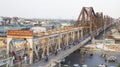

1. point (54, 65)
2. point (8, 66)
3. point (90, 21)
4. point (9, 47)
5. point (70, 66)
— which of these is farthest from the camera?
point (90, 21)

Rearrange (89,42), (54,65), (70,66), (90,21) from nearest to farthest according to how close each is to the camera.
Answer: (54,65), (70,66), (89,42), (90,21)

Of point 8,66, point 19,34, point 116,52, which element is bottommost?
point 116,52

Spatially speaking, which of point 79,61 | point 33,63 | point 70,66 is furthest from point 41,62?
point 79,61

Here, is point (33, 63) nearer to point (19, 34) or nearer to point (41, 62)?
point (41, 62)

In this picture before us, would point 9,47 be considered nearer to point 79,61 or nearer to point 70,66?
point 70,66

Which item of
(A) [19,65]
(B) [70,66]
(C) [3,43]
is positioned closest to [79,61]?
(B) [70,66]

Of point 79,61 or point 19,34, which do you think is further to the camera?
point 79,61

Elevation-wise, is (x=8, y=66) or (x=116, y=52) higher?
(x=8, y=66)

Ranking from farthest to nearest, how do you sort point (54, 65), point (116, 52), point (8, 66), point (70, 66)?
point (116, 52)
point (70, 66)
point (54, 65)
point (8, 66)

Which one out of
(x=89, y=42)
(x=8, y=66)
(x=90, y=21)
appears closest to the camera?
(x=8, y=66)
